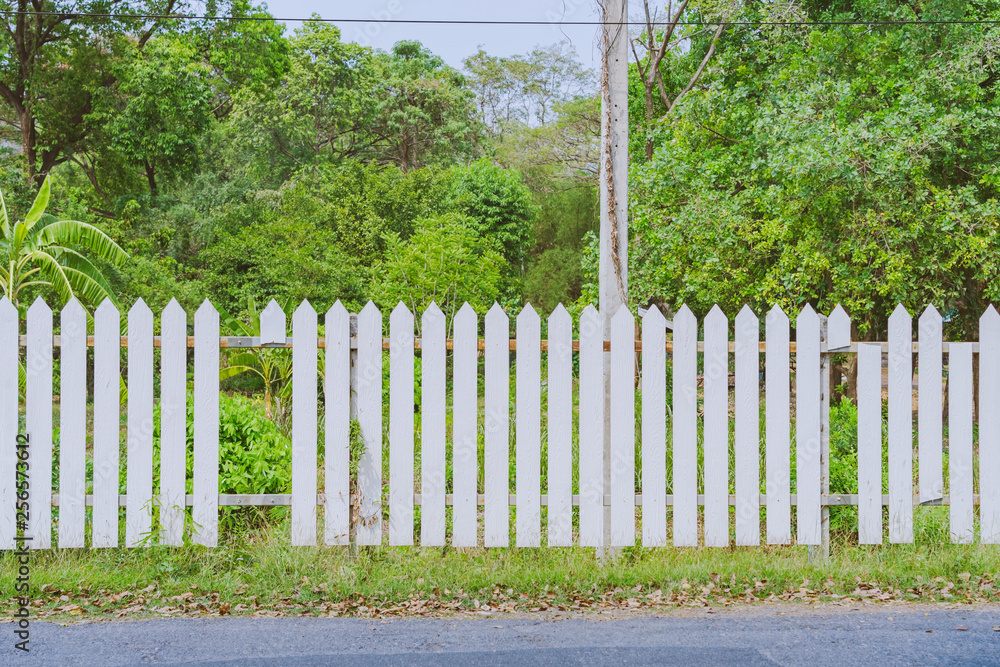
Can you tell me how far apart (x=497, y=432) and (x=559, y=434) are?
37 centimetres

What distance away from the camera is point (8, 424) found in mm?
4406

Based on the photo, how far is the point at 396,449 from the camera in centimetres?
450

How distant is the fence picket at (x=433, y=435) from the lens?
4488 millimetres

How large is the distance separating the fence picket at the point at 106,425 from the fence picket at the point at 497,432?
162 cm

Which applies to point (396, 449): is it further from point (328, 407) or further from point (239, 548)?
point (239, 548)

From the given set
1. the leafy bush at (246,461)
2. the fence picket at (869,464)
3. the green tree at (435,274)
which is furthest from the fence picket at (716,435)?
the green tree at (435,274)

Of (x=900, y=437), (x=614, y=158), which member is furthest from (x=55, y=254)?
(x=900, y=437)

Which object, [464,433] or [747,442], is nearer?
[464,433]

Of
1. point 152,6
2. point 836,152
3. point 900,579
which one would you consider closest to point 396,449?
point 900,579

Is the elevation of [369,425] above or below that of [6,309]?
below

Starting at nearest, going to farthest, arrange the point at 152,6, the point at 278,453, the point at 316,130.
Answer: the point at 278,453, the point at 152,6, the point at 316,130

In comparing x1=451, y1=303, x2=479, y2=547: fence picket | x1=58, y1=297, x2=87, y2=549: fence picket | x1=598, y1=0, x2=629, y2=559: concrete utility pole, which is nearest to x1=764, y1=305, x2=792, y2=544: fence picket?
x1=598, y1=0, x2=629, y2=559: concrete utility pole

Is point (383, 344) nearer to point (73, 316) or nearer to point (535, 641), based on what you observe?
point (73, 316)

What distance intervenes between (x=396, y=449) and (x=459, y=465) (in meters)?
0.39
